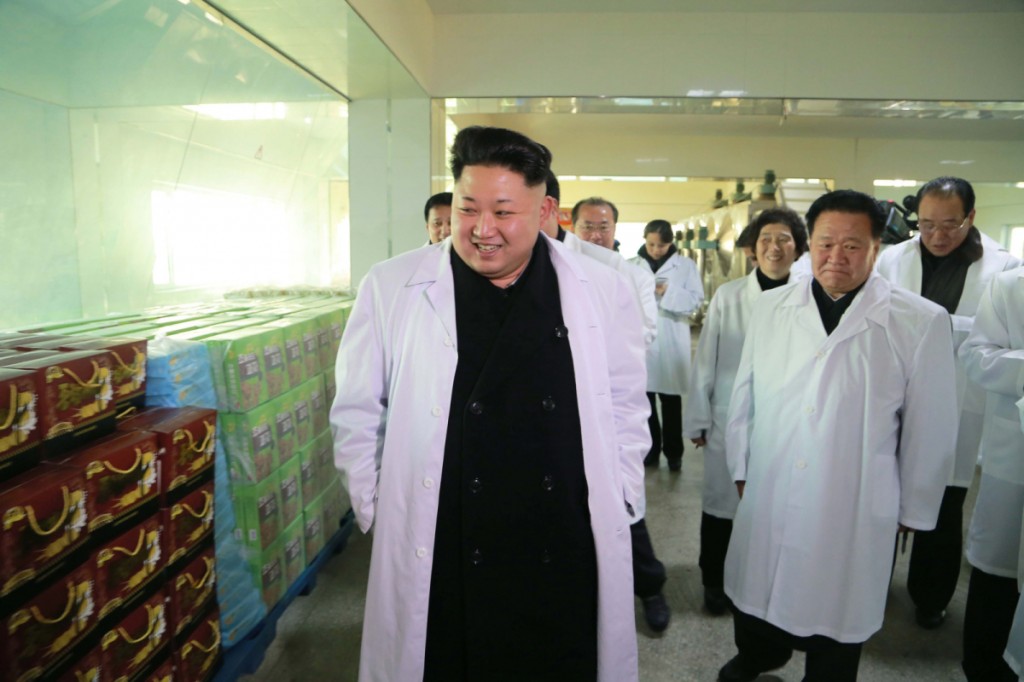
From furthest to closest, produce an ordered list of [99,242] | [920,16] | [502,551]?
[920,16] → [99,242] → [502,551]

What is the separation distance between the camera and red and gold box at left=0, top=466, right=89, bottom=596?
982 mm

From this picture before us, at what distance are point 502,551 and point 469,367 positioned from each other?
0.47 metres

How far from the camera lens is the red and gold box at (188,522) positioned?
1.43m

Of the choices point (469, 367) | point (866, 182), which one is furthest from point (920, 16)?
point (469, 367)

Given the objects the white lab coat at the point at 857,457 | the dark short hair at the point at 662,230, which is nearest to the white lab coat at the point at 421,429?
the white lab coat at the point at 857,457

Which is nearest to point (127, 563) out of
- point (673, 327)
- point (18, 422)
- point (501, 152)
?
point (18, 422)

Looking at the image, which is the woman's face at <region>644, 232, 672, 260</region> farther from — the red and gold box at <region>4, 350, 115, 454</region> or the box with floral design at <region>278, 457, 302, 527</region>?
the red and gold box at <region>4, 350, 115, 454</region>

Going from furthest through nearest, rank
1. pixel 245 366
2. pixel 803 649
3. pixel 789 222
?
pixel 789 222 < pixel 803 649 < pixel 245 366

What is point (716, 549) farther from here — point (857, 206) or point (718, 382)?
point (857, 206)

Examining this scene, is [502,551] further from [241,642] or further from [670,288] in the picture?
[670,288]

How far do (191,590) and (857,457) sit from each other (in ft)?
6.49

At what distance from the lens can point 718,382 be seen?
2.77m

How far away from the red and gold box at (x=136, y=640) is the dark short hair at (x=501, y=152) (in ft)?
4.17

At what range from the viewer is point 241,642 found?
1.80 meters
